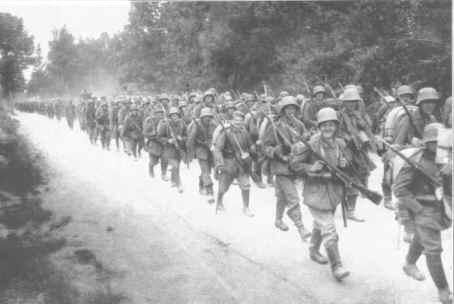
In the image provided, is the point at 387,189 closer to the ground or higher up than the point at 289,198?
closer to the ground

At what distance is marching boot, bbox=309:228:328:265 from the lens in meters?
5.65

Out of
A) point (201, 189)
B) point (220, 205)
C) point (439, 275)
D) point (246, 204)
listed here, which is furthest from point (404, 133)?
point (201, 189)

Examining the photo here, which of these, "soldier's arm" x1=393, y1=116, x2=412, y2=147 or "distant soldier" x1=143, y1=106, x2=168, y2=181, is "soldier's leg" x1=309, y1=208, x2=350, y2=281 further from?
"distant soldier" x1=143, y1=106, x2=168, y2=181

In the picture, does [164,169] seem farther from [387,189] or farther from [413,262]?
[413,262]

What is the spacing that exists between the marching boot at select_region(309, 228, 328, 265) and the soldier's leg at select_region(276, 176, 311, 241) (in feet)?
2.30

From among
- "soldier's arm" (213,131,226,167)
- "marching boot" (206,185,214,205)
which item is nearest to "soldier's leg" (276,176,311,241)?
"soldier's arm" (213,131,226,167)

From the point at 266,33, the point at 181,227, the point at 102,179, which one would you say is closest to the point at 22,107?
the point at 266,33

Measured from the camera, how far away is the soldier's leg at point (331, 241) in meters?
5.06

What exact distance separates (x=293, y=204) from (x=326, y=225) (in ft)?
4.51

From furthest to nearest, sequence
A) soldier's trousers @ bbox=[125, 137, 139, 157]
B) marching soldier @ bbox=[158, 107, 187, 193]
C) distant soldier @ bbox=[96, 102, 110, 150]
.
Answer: distant soldier @ bbox=[96, 102, 110, 150] → soldier's trousers @ bbox=[125, 137, 139, 157] → marching soldier @ bbox=[158, 107, 187, 193]

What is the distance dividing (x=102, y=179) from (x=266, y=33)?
39.6 feet

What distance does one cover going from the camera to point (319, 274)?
212 inches

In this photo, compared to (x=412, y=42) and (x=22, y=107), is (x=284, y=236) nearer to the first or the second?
(x=412, y=42)

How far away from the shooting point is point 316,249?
5.76 metres
